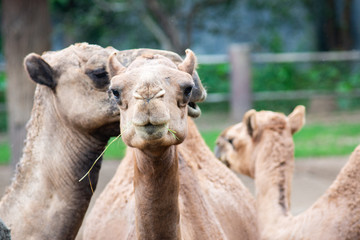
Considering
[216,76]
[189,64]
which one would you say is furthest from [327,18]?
[189,64]

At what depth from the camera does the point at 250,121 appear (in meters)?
4.98

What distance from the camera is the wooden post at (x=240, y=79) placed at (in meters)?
13.1

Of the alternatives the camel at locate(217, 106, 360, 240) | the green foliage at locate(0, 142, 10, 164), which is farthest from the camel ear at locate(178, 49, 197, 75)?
the green foliage at locate(0, 142, 10, 164)

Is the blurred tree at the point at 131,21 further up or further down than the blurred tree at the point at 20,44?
further up

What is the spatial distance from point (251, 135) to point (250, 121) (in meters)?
0.15

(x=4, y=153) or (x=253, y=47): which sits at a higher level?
(x=253, y=47)

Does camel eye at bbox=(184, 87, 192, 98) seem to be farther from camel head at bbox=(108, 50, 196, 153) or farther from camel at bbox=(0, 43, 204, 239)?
camel at bbox=(0, 43, 204, 239)

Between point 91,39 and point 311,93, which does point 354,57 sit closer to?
point 311,93

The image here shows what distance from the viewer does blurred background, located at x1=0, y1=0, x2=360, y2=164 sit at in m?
13.2

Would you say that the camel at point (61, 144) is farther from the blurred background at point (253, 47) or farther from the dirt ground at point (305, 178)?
the blurred background at point (253, 47)

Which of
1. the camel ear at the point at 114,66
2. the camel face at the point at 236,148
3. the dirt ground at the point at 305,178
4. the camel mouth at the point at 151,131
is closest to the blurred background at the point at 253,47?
the dirt ground at the point at 305,178

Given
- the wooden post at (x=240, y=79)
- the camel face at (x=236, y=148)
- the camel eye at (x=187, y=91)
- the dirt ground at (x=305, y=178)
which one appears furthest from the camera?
the wooden post at (x=240, y=79)

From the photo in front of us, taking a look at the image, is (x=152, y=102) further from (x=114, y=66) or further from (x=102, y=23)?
(x=102, y=23)

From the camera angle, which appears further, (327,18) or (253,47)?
(253,47)
